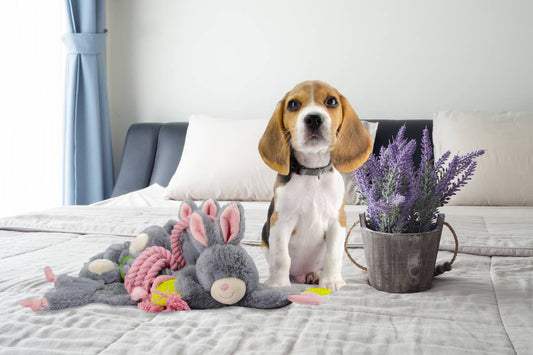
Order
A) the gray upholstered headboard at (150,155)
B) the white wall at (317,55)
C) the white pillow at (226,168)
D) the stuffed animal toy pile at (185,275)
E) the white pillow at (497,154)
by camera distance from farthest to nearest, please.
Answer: the gray upholstered headboard at (150,155) < the white wall at (317,55) < the white pillow at (226,168) < the white pillow at (497,154) < the stuffed animal toy pile at (185,275)

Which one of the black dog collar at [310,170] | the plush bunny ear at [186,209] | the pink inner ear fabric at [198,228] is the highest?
the black dog collar at [310,170]

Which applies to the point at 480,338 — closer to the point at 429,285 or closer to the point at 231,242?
the point at 429,285

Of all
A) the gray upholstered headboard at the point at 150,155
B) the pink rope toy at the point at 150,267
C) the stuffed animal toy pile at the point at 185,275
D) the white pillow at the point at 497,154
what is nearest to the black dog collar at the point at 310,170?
the stuffed animal toy pile at the point at 185,275

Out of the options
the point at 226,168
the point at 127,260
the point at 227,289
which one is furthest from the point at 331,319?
the point at 226,168

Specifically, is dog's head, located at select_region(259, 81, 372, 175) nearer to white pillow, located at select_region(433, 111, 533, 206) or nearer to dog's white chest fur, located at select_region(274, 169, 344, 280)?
dog's white chest fur, located at select_region(274, 169, 344, 280)

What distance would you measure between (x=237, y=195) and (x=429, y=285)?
52.6 inches

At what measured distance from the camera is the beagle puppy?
77cm

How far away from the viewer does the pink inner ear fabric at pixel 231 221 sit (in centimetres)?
77

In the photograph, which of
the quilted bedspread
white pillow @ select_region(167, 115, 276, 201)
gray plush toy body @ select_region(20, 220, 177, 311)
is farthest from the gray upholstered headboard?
gray plush toy body @ select_region(20, 220, 177, 311)

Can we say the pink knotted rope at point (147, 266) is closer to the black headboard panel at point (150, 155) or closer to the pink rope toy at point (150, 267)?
the pink rope toy at point (150, 267)

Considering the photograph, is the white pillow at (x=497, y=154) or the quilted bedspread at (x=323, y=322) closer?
the quilted bedspread at (x=323, y=322)

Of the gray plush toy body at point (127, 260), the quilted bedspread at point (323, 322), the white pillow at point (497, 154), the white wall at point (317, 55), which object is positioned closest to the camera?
the quilted bedspread at point (323, 322)

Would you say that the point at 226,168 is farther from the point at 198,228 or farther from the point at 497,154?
the point at 198,228

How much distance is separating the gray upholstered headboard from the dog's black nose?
1991mm
